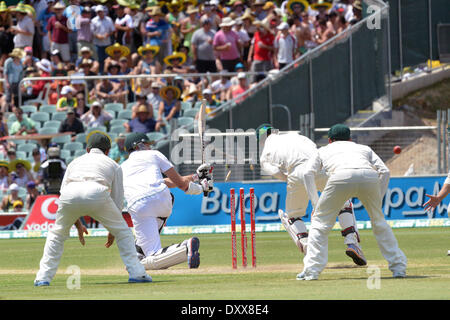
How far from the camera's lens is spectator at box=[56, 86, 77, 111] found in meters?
27.0

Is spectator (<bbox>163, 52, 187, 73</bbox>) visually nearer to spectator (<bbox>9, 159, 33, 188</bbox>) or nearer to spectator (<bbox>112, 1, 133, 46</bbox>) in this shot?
spectator (<bbox>112, 1, 133, 46</bbox>)

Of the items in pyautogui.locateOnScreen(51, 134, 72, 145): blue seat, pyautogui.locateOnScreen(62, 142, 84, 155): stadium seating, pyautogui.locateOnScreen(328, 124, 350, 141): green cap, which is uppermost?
pyautogui.locateOnScreen(328, 124, 350, 141): green cap

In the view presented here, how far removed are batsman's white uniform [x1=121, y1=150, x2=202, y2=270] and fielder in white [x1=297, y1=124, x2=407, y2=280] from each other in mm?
2637

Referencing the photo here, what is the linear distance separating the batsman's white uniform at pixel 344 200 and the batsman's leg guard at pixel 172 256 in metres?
2.16

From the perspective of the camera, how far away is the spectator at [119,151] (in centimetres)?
2422

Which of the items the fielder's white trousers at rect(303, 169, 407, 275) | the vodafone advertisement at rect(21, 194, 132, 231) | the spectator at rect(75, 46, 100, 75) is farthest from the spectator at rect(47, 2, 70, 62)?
the fielder's white trousers at rect(303, 169, 407, 275)

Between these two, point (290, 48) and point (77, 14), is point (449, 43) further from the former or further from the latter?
point (77, 14)

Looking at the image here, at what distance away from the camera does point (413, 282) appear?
10984mm

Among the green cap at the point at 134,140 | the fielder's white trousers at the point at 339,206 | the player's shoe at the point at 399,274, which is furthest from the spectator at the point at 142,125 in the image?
the player's shoe at the point at 399,274

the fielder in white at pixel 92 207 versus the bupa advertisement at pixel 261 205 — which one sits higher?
the fielder in white at pixel 92 207

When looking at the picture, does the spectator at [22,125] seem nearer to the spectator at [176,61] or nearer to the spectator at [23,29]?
the spectator at [23,29]

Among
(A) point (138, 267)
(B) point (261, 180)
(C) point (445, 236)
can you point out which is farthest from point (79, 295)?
(B) point (261, 180)

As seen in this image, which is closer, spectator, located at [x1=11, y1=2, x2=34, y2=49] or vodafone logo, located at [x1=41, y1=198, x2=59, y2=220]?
vodafone logo, located at [x1=41, y1=198, x2=59, y2=220]

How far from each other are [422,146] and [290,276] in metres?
10.8
